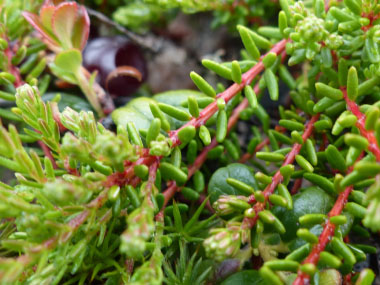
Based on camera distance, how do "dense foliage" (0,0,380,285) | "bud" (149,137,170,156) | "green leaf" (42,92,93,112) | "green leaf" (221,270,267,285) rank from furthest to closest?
"green leaf" (42,92,93,112)
"green leaf" (221,270,267,285)
"bud" (149,137,170,156)
"dense foliage" (0,0,380,285)

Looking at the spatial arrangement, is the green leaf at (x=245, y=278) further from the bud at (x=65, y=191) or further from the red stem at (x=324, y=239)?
the bud at (x=65, y=191)

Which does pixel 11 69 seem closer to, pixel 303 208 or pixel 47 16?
pixel 47 16

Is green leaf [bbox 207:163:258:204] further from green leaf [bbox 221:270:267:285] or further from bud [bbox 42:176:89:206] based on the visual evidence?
bud [bbox 42:176:89:206]

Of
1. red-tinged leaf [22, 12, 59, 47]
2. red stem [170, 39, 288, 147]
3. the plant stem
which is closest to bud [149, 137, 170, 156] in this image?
red stem [170, 39, 288, 147]

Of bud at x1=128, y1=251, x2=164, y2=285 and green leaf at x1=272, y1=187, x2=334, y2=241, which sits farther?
green leaf at x1=272, y1=187, x2=334, y2=241

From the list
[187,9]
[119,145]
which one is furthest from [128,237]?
[187,9]

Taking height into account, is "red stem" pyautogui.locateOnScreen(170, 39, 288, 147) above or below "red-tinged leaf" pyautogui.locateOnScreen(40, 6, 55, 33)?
below
